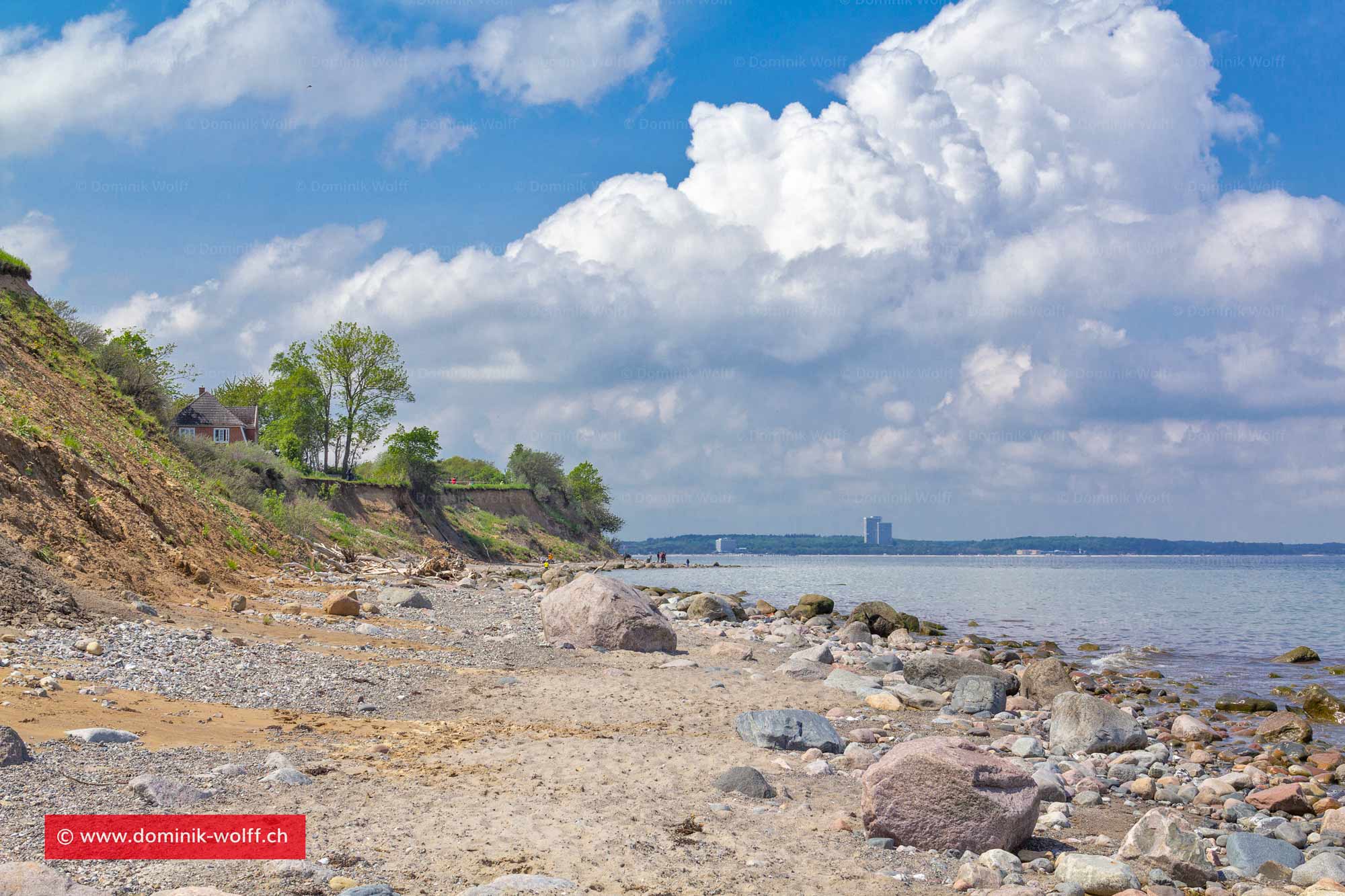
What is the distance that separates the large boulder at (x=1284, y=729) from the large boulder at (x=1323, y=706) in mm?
1358

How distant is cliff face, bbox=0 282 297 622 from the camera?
13.2m

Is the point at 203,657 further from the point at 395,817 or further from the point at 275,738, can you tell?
the point at 395,817

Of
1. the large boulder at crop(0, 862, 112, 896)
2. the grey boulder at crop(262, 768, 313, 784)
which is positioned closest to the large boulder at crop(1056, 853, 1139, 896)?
the grey boulder at crop(262, 768, 313, 784)

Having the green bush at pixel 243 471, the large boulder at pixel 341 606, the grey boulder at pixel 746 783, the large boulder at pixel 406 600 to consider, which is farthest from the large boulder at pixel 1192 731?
the green bush at pixel 243 471

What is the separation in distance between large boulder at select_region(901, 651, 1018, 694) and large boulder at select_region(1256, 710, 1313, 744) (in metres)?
3.78

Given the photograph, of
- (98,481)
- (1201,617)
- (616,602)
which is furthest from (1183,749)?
(1201,617)

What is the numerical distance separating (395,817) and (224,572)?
13.9 metres

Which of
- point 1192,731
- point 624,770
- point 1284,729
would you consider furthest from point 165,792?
point 1284,729

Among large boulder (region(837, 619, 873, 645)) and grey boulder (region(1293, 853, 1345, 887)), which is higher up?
grey boulder (region(1293, 853, 1345, 887))

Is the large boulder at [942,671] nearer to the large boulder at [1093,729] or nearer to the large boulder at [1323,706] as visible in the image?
the large boulder at [1093,729]

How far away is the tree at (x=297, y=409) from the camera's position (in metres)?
61.3

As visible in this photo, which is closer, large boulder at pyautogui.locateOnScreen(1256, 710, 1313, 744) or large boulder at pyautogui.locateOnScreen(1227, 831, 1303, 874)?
large boulder at pyautogui.locateOnScreen(1227, 831, 1303, 874)

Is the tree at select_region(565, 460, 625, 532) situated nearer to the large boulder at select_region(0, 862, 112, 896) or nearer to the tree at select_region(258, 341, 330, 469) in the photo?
the tree at select_region(258, 341, 330, 469)

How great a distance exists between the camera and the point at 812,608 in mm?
32188
